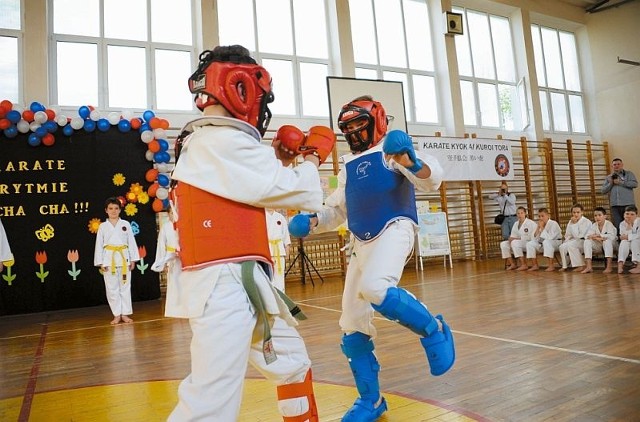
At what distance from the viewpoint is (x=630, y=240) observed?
6816 millimetres

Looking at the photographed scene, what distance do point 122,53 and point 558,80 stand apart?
441 inches

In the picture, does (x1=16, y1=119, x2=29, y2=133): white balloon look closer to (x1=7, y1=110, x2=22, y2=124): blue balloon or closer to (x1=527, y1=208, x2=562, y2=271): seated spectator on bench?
(x1=7, y1=110, x2=22, y2=124): blue balloon

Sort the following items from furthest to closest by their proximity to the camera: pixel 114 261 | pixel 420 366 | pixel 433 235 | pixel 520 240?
pixel 433 235
pixel 520 240
pixel 114 261
pixel 420 366

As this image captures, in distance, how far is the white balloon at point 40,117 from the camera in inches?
256

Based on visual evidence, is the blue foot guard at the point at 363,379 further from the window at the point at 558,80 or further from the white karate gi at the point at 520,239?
the window at the point at 558,80

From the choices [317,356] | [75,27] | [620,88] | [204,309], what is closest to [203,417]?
[204,309]

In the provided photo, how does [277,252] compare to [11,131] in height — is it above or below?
below

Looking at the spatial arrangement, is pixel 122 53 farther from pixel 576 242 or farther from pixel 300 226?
pixel 576 242

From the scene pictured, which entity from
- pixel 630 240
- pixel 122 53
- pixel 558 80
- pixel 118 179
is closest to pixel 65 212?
pixel 118 179

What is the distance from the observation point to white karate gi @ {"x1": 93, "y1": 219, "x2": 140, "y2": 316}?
5.50m

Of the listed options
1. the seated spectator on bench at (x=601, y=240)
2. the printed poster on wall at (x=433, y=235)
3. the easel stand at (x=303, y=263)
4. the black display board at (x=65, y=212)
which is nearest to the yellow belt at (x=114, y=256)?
the black display board at (x=65, y=212)

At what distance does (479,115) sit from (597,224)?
190 inches

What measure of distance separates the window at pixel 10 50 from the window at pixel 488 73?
9.14 meters

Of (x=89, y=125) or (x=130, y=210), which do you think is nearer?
(x=89, y=125)
